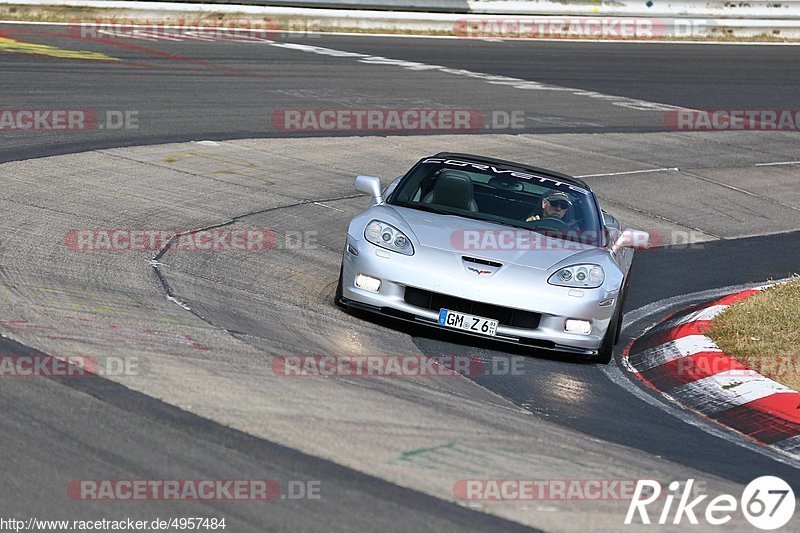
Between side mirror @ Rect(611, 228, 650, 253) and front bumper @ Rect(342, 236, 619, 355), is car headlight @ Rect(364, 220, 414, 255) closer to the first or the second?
front bumper @ Rect(342, 236, 619, 355)

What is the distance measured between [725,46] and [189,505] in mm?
26691

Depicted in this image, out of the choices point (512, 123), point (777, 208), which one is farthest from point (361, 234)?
point (512, 123)

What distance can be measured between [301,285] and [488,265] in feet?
5.65

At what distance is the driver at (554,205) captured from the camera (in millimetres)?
9359

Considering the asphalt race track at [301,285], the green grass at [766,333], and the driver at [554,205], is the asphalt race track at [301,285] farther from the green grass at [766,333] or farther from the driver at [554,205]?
the driver at [554,205]

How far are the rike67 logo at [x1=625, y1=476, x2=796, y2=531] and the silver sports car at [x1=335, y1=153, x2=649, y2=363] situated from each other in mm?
2596

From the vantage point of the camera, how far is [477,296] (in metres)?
8.17

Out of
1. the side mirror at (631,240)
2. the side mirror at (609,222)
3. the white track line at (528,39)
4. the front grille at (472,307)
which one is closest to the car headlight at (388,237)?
the front grille at (472,307)

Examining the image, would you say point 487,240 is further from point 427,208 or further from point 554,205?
point 554,205

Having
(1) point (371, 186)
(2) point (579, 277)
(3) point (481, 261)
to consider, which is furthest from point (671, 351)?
(1) point (371, 186)

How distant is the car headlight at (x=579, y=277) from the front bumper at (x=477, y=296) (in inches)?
2.1

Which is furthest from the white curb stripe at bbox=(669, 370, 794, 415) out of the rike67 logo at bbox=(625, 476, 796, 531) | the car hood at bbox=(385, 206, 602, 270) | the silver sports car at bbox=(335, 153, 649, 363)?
the rike67 logo at bbox=(625, 476, 796, 531)

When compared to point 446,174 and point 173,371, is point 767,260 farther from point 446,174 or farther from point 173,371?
point 173,371

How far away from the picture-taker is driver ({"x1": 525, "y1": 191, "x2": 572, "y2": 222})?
30.7 feet
